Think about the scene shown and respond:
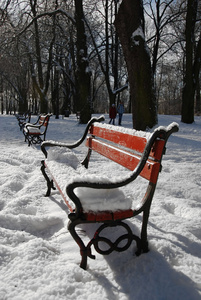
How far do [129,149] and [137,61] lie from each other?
5.89m

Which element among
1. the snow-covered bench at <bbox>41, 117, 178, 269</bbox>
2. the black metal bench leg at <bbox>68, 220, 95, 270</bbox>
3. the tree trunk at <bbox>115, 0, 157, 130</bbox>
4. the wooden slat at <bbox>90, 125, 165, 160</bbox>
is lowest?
the black metal bench leg at <bbox>68, 220, 95, 270</bbox>

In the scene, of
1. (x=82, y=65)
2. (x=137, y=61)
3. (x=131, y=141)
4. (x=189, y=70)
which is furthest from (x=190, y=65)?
(x=131, y=141)

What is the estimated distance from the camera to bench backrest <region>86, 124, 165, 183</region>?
1776 mm

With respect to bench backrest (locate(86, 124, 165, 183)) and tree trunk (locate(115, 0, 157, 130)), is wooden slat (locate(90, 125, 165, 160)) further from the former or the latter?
tree trunk (locate(115, 0, 157, 130))

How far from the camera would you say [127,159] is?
7.32ft

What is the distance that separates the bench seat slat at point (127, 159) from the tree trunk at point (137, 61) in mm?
4751

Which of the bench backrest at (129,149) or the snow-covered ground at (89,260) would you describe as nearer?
the snow-covered ground at (89,260)

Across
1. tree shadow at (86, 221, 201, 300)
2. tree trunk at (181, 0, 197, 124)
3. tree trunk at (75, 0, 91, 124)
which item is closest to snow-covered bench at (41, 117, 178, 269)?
tree shadow at (86, 221, 201, 300)

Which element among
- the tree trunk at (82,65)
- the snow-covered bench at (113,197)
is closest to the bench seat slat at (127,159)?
the snow-covered bench at (113,197)

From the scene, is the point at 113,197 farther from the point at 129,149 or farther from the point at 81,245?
the point at 129,149

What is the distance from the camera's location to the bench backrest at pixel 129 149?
1776 mm

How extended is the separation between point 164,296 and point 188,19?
12.4m

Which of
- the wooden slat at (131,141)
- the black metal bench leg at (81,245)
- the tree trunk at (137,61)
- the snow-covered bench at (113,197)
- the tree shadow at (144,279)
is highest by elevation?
the tree trunk at (137,61)

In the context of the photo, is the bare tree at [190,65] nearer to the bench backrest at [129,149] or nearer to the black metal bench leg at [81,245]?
the bench backrest at [129,149]
